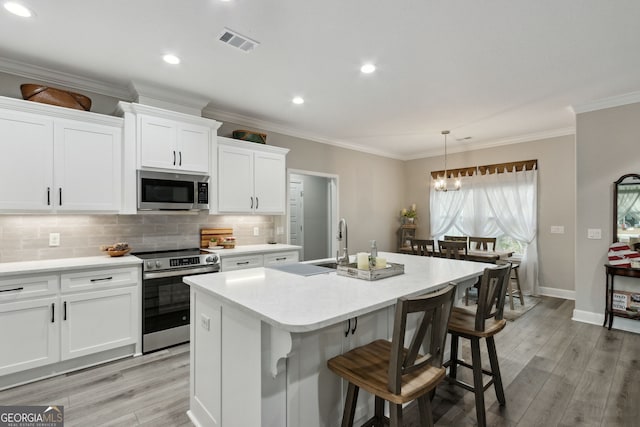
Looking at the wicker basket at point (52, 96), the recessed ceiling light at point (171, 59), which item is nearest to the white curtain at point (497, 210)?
the recessed ceiling light at point (171, 59)

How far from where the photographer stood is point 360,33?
238 cm

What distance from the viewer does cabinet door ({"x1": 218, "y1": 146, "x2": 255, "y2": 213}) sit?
3.83 metres

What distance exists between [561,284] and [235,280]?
5.55 m

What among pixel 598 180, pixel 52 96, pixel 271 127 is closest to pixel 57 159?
pixel 52 96

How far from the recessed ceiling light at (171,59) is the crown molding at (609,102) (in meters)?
4.59

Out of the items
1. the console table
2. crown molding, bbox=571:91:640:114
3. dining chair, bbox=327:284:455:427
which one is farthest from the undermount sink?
crown molding, bbox=571:91:640:114

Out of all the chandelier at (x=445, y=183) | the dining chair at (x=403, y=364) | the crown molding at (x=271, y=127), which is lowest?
the dining chair at (x=403, y=364)

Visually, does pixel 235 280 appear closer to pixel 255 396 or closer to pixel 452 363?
pixel 255 396

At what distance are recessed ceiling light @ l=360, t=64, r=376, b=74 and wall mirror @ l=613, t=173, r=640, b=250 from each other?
326 centimetres

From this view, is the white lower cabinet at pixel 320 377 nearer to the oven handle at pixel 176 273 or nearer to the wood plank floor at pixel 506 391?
the wood plank floor at pixel 506 391

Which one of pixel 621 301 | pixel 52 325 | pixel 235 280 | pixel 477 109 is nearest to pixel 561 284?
pixel 621 301

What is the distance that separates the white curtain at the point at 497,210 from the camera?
5.33 metres

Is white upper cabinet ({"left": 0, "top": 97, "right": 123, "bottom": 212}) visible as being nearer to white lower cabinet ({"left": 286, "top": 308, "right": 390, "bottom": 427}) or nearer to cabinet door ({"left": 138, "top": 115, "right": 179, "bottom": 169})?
cabinet door ({"left": 138, "top": 115, "right": 179, "bottom": 169})

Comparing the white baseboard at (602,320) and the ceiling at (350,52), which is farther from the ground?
the ceiling at (350,52)
